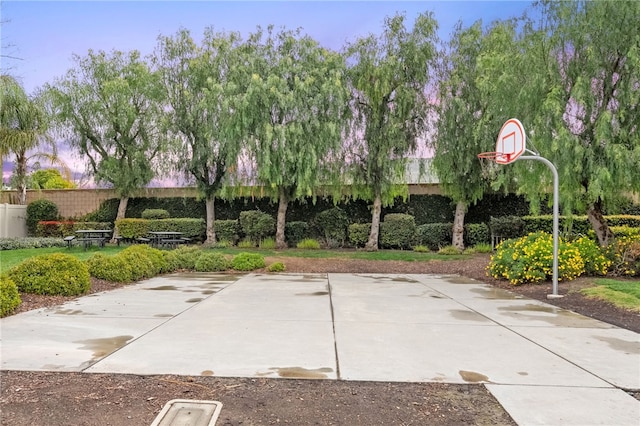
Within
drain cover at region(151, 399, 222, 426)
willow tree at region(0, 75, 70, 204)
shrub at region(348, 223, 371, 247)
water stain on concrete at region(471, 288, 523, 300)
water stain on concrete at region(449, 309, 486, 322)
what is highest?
willow tree at region(0, 75, 70, 204)

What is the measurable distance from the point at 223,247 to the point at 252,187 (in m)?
2.74

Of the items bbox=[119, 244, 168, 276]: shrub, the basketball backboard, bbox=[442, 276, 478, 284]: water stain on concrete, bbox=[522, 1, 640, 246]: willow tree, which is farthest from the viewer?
bbox=[119, 244, 168, 276]: shrub

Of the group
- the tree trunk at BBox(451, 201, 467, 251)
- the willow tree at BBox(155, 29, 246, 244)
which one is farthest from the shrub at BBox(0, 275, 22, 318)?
the tree trunk at BBox(451, 201, 467, 251)

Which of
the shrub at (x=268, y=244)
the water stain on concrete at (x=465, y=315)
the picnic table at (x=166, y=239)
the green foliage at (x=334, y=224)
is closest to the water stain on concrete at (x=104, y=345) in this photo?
the water stain on concrete at (x=465, y=315)

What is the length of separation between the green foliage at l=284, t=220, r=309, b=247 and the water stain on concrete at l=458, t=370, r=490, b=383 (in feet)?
47.5

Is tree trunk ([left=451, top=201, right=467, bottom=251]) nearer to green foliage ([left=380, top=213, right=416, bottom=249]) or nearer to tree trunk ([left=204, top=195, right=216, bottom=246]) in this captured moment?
green foliage ([left=380, top=213, right=416, bottom=249])

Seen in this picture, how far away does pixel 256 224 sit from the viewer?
17.7 m

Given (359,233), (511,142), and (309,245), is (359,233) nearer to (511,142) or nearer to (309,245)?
(309,245)

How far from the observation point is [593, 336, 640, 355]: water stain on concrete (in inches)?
183

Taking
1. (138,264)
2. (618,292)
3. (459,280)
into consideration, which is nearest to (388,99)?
(459,280)

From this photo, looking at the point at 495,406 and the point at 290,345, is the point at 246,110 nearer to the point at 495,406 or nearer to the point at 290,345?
the point at 290,345

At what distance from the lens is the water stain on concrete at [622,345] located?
4.66 meters

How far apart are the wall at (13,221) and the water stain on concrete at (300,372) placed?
21016 millimetres

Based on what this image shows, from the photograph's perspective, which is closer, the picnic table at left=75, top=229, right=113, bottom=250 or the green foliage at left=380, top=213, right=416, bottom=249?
the picnic table at left=75, top=229, right=113, bottom=250
